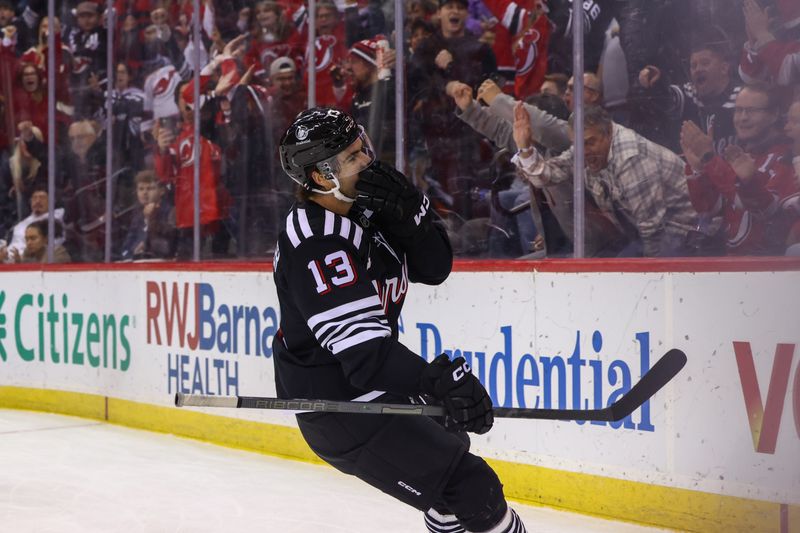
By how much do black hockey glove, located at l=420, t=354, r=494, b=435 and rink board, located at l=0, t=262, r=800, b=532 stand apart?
4.89 ft

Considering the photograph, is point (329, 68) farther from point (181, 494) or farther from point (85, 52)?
point (85, 52)

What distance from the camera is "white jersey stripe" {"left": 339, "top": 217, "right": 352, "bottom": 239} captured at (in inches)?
82.0

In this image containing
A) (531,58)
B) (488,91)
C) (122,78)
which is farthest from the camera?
(122,78)

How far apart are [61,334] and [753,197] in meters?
4.44

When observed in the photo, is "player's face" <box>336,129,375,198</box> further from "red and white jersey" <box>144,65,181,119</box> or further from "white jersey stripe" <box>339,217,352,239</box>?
"red and white jersey" <box>144,65,181,119</box>

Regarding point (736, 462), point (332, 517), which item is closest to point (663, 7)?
point (736, 462)

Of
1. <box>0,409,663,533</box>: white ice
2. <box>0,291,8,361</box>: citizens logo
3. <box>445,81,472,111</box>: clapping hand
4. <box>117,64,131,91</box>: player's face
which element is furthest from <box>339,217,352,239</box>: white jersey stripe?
<box>0,291,8,361</box>: citizens logo

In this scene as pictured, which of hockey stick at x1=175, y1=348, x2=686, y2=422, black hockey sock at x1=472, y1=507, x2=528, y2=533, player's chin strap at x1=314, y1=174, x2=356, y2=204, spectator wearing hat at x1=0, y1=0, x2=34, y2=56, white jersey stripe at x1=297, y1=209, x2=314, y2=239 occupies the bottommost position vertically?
black hockey sock at x1=472, y1=507, x2=528, y2=533

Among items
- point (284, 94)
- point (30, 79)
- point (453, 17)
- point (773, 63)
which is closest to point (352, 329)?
point (773, 63)

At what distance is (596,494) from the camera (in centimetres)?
372

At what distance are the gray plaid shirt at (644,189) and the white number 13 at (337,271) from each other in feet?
6.70

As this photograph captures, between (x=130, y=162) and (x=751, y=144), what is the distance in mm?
4187

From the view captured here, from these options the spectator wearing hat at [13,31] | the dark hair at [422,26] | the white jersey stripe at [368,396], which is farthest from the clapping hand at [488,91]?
the spectator wearing hat at [13,31]

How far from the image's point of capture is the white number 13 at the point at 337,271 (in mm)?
2029
